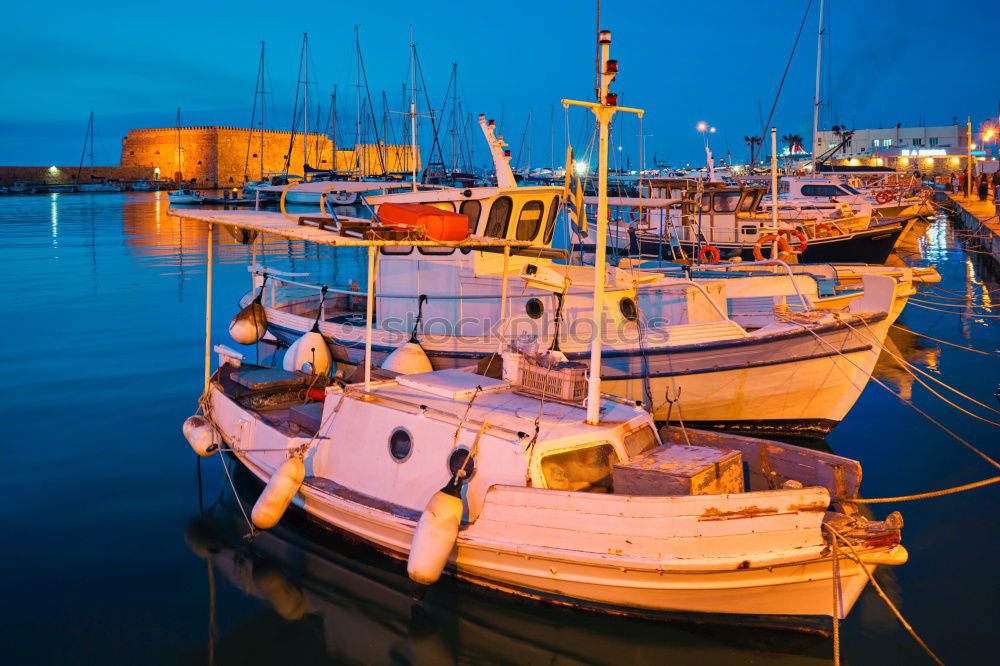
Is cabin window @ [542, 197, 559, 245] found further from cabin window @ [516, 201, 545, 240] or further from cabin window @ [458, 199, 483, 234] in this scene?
cabin window @ [458, 199, 483, 234]

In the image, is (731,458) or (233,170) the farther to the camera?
(233,170)

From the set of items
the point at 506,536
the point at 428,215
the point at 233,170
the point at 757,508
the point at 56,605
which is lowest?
the point at 56,605

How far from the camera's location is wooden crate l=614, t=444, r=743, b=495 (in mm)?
7000

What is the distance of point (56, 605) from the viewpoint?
766 centimetres

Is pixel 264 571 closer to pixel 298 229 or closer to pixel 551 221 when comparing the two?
pixel 298 229

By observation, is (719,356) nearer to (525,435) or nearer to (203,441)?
(525,435)

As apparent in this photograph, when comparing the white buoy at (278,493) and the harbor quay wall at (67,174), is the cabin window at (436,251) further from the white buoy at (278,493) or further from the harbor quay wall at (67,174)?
the harbor quay wall at (67,174)

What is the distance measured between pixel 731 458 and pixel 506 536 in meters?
2.17

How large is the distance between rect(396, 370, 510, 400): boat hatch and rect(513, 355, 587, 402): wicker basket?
231mm

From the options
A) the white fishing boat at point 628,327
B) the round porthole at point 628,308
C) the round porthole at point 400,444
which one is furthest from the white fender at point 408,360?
the round porthole at point 400,444

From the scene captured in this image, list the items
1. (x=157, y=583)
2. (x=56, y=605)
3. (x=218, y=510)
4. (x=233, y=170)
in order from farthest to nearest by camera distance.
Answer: (x=233, y=170) < (x=218, y=510) < (x=157, y=583) < (x=56, y=605)

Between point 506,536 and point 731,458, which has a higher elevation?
point 731,458

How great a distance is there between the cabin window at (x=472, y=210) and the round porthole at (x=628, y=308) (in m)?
2.70

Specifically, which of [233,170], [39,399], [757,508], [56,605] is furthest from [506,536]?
[233,170]
